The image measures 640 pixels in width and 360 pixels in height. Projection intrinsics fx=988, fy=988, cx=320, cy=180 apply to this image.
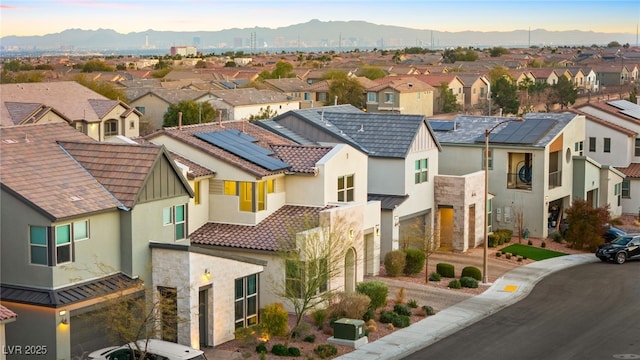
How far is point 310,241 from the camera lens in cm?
3488

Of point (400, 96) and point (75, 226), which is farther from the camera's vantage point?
point (400, 96)

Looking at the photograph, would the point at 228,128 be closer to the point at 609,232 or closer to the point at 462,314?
the point at 462,314

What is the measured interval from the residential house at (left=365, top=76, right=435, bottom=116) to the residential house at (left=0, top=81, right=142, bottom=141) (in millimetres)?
39043

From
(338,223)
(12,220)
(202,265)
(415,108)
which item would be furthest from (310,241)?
(415,108)

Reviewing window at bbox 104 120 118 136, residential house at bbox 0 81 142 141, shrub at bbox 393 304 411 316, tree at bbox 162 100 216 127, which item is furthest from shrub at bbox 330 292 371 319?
tree at bbox 162 100 216 127

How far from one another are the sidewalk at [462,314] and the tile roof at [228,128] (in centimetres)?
858

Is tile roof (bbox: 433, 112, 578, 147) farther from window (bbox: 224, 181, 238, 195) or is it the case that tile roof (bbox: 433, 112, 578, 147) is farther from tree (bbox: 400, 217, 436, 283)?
window (bbox: 224, 181, 238, 195)

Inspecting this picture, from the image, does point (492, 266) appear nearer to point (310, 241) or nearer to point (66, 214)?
point (310, 241)

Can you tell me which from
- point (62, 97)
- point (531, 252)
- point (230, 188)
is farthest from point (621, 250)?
point (62, 97)

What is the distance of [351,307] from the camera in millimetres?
33938

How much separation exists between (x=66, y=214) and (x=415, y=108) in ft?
314

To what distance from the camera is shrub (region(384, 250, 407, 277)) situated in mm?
42125

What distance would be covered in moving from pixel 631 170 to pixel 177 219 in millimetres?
39378

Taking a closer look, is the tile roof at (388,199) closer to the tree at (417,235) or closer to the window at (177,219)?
the tree at (417,235)
